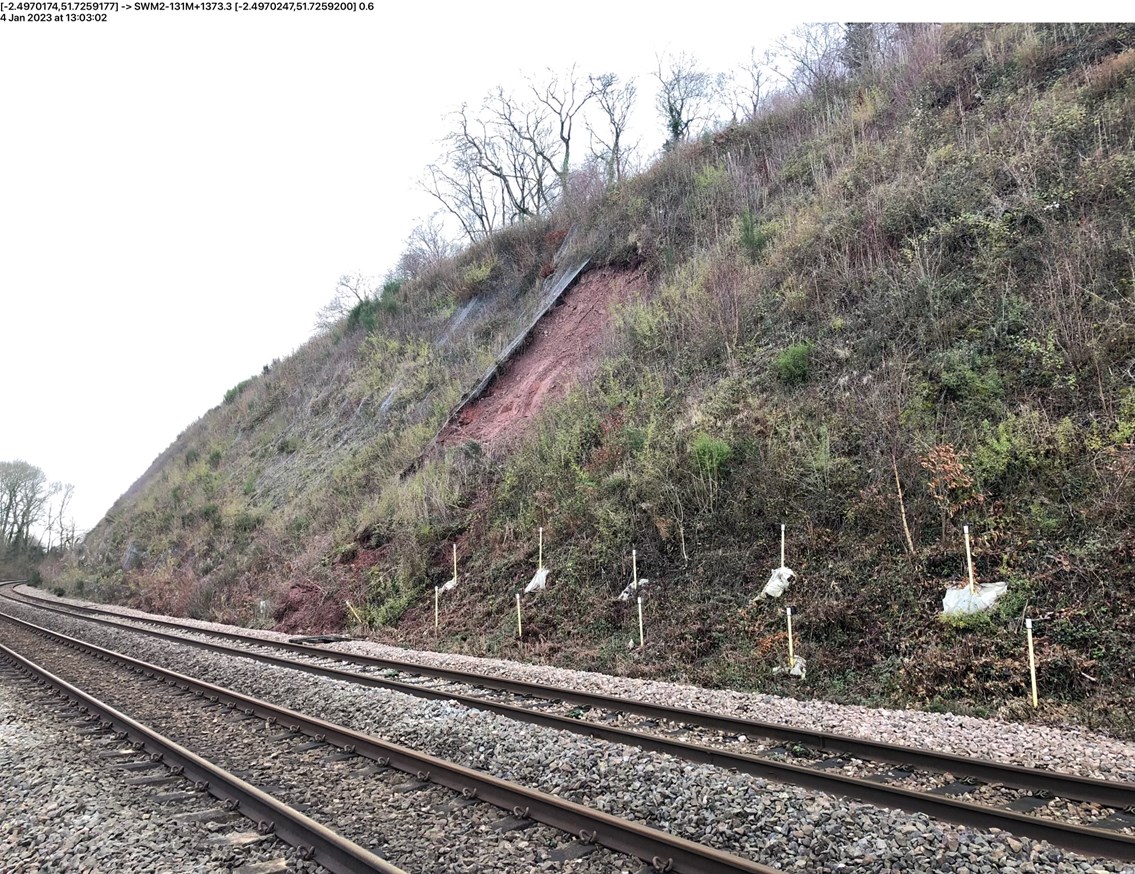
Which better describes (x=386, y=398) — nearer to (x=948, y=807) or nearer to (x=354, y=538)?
(x=354, y=538)

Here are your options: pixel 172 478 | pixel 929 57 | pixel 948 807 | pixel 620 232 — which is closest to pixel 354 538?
pixel 620 232

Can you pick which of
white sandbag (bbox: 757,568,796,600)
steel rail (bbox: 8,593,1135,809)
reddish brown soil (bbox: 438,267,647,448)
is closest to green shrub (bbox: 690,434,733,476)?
white sandbag (bbox: 757,568,796,600)

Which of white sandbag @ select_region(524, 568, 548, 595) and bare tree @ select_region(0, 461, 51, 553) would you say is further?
bare tree @ select_region(0, 461, 51, 553)

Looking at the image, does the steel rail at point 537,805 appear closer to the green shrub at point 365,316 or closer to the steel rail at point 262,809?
the steel rail at point 262,809

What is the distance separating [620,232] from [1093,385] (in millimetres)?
15228

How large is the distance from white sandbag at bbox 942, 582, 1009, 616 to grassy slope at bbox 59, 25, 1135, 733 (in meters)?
0.21

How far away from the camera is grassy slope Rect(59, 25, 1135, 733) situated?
26.9 ft

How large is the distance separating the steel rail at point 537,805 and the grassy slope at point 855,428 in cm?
441

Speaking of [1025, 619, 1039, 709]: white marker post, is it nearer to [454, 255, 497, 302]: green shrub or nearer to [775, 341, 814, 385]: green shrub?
[775, 341, 814, 385]: green shrub

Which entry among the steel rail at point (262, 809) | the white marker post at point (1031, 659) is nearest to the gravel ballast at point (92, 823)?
the steel rail at point (262, 809)

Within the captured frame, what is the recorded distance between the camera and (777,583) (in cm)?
979

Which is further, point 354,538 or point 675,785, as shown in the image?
point 354,538

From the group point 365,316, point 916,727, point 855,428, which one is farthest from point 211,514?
point 916,727

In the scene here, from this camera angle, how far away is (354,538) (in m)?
19.4
